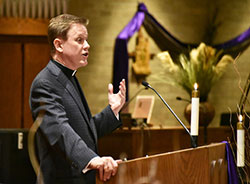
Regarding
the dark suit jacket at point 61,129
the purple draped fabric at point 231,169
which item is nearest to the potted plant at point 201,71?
the purple draped fabric at point 231,169

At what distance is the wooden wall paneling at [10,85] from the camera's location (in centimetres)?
709

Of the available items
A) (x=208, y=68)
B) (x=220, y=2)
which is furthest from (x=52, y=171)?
(x=220, y=2)

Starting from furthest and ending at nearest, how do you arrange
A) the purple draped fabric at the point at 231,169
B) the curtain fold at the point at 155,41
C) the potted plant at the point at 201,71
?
the curtain fold at the point at 155,41 < the potted plant at the point at 201,71 < the purple draped fabric at the point at 231,169

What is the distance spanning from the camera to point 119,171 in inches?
74.2

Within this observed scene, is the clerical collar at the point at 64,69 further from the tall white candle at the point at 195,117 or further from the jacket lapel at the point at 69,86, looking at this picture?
the tall white candle at the point at 195,117

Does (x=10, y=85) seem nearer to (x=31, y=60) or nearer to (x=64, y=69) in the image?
(x=31, y=60)

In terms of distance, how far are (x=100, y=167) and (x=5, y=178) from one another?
3.09m

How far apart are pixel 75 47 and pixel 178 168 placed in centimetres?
80

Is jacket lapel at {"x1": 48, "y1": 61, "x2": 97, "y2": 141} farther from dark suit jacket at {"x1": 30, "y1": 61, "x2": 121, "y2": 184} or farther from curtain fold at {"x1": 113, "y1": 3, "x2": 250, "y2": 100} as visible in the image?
curtain fold at {"x1": 113, "y1": 3, "x2": 250, "y2": 100}

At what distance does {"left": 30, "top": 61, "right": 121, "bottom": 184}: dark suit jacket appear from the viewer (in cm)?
212

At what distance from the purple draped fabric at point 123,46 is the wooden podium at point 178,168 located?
4.21 metres

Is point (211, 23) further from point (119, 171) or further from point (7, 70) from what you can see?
point (119, 171)

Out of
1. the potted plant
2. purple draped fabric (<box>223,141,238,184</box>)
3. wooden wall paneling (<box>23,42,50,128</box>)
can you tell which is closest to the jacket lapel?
purple draped fabric (<box>223,141,238,184</box>)

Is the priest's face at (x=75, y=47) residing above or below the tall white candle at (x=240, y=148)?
above
